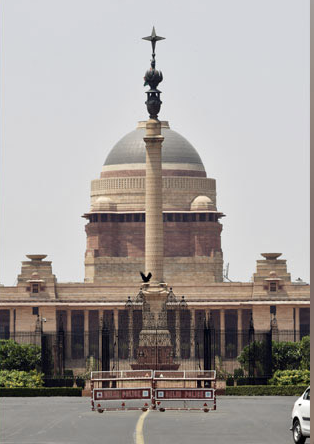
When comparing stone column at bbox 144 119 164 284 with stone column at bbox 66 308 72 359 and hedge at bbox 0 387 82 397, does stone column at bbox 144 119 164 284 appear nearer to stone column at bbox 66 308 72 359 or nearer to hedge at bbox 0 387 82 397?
stone column at bbox 66 308 72 359

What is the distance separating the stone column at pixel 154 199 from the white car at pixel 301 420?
6483 cm

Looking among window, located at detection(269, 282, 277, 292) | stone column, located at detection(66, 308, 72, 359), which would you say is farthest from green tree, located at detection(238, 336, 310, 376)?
window, located at detection(269, 282, 277, 292)

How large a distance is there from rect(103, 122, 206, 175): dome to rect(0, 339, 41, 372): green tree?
6629 cm

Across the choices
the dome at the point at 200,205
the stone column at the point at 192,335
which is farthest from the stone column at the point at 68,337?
the dome at the point at 200,205

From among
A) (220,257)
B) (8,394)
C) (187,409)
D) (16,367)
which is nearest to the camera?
(187,409)

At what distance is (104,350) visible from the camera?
3009 inches

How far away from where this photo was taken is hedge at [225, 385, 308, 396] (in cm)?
6788

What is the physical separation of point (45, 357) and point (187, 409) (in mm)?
25093

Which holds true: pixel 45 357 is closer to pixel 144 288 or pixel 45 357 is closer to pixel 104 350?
pixel 104 350

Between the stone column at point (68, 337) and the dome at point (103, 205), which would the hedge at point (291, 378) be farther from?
the dome at point (103, 205)

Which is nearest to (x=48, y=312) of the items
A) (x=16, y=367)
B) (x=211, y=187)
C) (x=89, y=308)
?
(x=89, y=308)

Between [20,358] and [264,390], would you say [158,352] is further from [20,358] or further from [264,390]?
[264,390]

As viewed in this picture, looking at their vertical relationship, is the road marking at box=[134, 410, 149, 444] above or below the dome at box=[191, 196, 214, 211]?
below

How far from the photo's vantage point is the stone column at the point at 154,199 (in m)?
102
